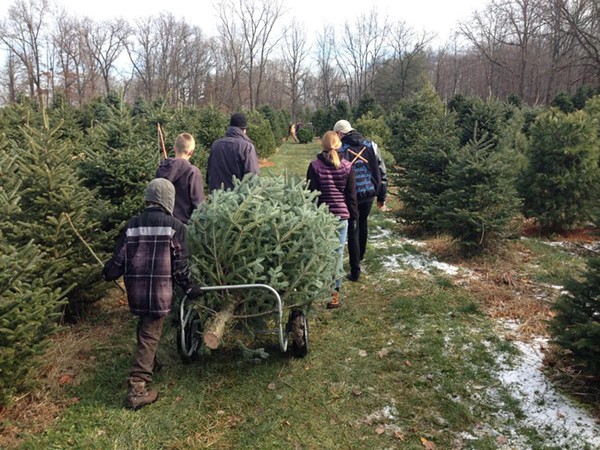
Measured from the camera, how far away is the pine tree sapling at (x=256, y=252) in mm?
3344

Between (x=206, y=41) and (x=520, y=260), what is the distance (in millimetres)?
57363

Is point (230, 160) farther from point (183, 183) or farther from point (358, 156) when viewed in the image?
point (358, 156)

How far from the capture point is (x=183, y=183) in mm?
4324

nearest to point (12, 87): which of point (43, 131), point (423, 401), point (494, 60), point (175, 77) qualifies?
point (175, 77)

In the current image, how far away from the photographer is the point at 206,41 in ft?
184

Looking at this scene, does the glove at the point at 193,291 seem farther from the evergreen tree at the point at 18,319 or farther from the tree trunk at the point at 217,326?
the evergreen tree at the point at 18,319

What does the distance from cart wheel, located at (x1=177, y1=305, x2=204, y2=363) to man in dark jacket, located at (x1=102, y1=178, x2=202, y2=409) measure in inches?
12.6

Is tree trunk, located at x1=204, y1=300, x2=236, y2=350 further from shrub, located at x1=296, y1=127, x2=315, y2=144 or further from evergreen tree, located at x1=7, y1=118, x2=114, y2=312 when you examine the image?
shrub, located at x1=296, y1=127, x2=315, y2=144

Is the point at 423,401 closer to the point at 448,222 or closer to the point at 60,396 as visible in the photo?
the point at 60,396

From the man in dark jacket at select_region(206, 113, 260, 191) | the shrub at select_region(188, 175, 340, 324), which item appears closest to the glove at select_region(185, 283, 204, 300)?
the shrub at select_region(188, 175, 340, 324)

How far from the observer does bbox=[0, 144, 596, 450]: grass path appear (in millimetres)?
2941

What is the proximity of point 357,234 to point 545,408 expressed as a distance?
289cm

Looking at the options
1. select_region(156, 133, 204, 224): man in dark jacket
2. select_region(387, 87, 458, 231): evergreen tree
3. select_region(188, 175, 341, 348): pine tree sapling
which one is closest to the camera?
select_region(188, 175, 341, 348): pine tree sapling

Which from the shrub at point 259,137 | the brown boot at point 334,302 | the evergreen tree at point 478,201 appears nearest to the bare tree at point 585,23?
the shrub at point 259,137
